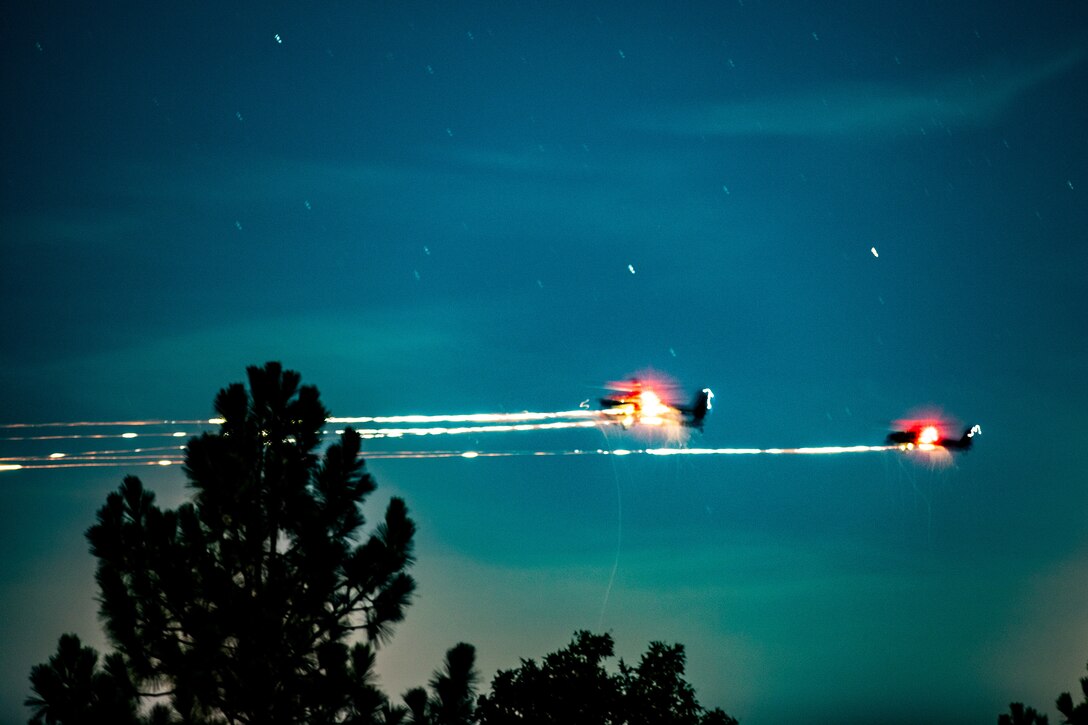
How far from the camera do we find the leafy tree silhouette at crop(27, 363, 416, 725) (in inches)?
550

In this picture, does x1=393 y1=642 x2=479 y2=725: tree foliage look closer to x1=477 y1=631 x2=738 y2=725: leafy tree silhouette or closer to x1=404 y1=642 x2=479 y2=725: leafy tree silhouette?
x1=404 y1=642 x2=479 y2=725: leafy tree silhouette

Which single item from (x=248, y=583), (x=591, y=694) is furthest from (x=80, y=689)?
(x=591, y=694)

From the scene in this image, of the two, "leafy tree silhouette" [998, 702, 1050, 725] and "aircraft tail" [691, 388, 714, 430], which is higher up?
"aircraft tail" [691, 388, 714, 430]

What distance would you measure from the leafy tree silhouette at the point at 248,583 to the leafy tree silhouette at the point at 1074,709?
34.6 ft

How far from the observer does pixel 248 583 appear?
1466 centimetres

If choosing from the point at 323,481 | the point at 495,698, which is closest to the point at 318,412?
the point at 323,481

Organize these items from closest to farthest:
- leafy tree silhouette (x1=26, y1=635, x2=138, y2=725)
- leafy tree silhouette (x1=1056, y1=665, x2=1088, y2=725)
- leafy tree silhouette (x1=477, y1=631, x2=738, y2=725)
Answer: leafy tree silhouette (x1=26, y1=635, x2=138, y2=725)
leafy tree silhouette (x1=1056, y1=665, x2=1088, y2=725)
leafy tree silhouette (x1=477, y1=631, x2=738, y2=725)

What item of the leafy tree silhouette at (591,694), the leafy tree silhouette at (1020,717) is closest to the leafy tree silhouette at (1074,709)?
the leafy tree silhouette at (1020,717)

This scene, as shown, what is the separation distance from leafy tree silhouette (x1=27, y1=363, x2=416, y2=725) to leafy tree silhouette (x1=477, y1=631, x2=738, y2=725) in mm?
9459

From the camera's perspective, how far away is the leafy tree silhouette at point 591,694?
2348 centimetres

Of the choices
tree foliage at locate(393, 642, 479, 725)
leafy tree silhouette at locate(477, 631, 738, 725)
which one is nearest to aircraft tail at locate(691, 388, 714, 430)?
leafy tree silhouette at locate(477, 631, 738, 725)

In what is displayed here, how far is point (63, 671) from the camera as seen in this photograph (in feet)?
44.9

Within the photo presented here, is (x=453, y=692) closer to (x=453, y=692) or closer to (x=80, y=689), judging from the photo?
(x=453, y=692)

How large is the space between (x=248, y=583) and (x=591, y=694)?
11057 mm
